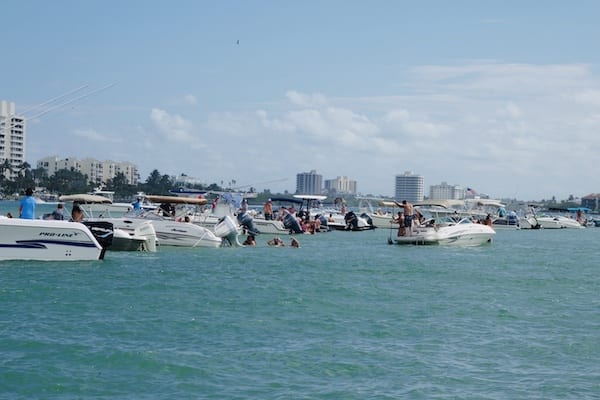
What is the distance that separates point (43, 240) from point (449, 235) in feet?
73.7

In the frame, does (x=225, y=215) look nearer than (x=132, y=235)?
No

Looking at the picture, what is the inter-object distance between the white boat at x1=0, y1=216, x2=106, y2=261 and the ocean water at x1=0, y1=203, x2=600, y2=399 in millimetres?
349

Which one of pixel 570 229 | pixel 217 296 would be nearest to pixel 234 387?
pixel 217 296

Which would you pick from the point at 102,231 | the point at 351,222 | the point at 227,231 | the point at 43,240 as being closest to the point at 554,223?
the point at 351,222

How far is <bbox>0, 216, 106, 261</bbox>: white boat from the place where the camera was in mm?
25078

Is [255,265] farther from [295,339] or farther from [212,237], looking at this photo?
[295,339]

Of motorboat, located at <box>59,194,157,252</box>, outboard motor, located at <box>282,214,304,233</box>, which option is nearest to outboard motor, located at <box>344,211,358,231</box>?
outboard motor, located at <box>282,214,304,233</box>

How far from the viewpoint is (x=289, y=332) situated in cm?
1711

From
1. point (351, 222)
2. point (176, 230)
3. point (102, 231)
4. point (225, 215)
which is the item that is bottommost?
point (176, 230)

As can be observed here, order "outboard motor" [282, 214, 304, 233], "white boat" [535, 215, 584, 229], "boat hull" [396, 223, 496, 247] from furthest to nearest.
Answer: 1. "white boat" [535, 215, 584, 229]
2. "outboard motor" [282, 214, 304, 233]
3. "boat hull" [396, 223, 496, 247]

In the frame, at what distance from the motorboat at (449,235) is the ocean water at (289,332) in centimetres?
1121

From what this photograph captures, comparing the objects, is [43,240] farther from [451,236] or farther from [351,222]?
[351,222]

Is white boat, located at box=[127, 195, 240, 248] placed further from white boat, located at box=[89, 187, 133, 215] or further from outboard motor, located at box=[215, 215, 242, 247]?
white boat, located at box=[89, 187, 133, 215]

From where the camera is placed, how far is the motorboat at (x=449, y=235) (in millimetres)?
41594
